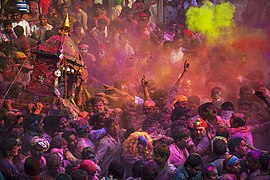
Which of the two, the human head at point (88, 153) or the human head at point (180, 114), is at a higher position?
the human head at point (180, 114)

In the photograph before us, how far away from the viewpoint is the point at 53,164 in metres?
7.45

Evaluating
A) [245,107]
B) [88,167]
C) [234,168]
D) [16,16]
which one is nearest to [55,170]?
[88,167]

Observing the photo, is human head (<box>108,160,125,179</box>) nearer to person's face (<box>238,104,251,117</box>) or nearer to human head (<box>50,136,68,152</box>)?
human head (<box>50,136,68,152</box>)

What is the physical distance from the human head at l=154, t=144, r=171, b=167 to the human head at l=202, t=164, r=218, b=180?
2.89 feet

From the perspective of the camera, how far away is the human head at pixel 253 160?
7.14 m

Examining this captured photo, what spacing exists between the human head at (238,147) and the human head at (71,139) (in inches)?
89.5

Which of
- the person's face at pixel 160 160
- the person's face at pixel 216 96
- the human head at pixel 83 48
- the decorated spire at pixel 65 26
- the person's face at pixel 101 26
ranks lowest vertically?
the person's face at pixel 160 160

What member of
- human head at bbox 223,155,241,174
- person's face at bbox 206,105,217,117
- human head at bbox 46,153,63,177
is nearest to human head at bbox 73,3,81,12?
person's face at bbox 206,105,217,117

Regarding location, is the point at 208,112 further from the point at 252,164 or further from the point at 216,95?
the point at 252,164

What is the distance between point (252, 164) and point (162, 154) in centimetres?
123

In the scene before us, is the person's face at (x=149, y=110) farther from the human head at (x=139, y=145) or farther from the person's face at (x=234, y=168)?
the person's face at (x=234, y=168)

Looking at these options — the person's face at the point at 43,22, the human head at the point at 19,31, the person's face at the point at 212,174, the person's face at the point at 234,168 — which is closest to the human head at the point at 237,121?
the person's face at the point at 234,168

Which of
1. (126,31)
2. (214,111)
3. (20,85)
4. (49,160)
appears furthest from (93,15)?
(49,160)

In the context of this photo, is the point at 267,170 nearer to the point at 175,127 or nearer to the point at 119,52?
the point at 175,127
